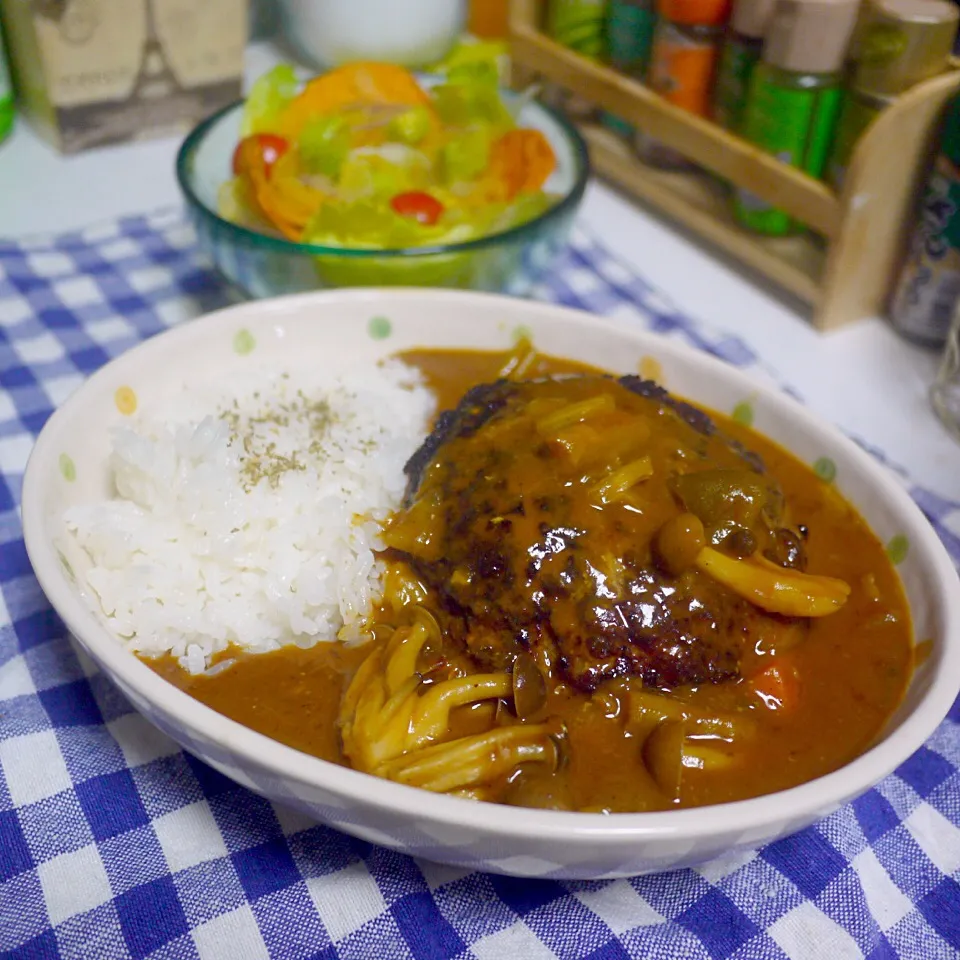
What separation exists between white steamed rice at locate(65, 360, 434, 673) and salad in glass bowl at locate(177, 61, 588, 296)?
43 cm

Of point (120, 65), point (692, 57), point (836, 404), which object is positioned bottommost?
point (836, 404)

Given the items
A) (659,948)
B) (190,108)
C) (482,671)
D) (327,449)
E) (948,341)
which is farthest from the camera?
(190,108)

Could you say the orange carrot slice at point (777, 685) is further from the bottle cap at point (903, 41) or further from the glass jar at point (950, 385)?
the bottle cap at point (903, 41)

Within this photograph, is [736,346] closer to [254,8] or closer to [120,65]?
[120,65]

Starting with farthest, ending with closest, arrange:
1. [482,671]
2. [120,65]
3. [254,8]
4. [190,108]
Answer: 1. [254,8]
2. [190,108]
3. [120,65]
4. [482,671]

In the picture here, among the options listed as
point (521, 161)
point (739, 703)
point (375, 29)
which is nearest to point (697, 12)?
point (521, 161)

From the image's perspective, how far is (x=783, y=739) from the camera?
1583mm

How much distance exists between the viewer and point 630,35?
3.51 meters

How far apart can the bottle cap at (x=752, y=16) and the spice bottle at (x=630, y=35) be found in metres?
0.48

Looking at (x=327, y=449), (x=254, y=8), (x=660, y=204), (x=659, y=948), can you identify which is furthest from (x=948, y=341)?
A: (x=254, y=8)

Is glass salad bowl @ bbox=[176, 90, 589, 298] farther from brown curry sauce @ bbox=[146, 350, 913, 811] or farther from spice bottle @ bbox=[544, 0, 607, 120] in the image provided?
brown curry sauce @ bbox=[146, 350, 913, 811]

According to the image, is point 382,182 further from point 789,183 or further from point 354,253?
point 789,183

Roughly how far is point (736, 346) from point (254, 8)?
3333 mm

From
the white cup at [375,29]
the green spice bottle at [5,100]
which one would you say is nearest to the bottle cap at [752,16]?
the white cup at [375,29]
